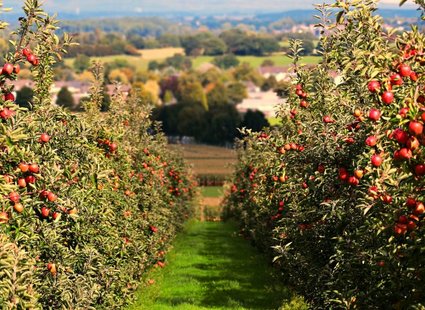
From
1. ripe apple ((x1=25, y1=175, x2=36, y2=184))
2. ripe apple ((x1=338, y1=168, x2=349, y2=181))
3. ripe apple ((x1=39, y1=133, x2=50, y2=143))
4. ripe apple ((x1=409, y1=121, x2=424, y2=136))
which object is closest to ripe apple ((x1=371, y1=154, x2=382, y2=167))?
ripe apple ((x1=409, y1=121, x2=424, y2=136))

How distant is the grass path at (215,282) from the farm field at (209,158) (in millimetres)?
41541

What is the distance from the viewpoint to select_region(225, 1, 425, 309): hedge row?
598 cm

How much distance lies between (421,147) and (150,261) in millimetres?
15700

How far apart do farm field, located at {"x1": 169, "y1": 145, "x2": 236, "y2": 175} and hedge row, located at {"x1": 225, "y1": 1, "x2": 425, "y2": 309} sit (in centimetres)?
5634

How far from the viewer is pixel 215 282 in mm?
18859

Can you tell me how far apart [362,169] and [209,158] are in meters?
80.8

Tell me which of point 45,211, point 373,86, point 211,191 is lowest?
point 211,191

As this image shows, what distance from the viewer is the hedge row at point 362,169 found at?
598 cm

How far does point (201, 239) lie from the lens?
1232 inches

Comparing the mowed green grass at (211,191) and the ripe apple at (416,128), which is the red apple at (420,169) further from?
the mowed green grass at (211,191)

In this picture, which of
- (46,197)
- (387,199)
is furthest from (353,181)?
(46,197)

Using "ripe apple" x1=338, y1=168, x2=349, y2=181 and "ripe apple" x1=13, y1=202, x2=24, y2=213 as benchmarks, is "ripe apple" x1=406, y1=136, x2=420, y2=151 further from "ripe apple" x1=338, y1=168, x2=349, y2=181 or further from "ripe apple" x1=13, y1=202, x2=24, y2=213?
"ripe apple" x1=13, y1=202, x2=24, y2=213

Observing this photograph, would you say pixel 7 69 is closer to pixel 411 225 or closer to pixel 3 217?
pixel 3 217

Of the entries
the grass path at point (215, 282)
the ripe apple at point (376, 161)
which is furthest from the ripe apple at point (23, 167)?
the grass path at point (215, 282)
